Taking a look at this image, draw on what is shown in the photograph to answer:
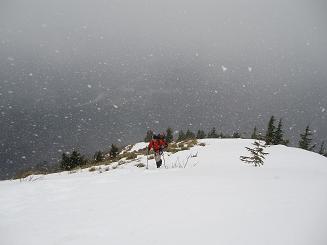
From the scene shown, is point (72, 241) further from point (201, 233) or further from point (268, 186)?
point (268, 186)

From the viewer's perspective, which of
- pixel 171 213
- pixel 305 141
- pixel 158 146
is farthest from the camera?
pixel 305 141

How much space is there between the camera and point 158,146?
12.9 meters

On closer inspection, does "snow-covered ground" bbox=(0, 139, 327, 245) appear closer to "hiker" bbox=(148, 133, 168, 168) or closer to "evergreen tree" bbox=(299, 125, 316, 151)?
"hiker" bbox=(148, 133, 168, 168)

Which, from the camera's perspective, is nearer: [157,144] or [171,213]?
[171,213]

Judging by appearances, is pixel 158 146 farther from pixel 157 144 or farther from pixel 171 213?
pixel 171 213

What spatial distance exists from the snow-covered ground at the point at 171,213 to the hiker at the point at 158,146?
5661 millimetres

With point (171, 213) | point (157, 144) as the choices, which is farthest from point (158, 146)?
point (171, 213)

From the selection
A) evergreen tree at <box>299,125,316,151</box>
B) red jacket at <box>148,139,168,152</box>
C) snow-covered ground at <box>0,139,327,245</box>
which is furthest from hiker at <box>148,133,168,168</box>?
evergreen tree at <box>299,125,316,151</box>

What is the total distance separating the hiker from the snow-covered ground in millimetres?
5661

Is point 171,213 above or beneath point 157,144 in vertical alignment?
beneath

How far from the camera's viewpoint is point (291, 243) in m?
3.44

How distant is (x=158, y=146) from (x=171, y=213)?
27.1ft

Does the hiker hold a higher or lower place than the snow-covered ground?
higher

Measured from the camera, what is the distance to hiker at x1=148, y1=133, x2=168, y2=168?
12.8 metres
